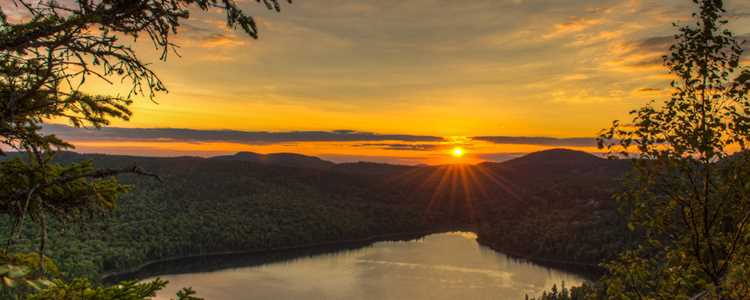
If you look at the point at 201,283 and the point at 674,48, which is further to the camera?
the point at 201,283

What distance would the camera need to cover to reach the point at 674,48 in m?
10.8

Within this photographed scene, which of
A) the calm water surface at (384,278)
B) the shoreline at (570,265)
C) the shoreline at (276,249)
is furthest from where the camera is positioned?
the shoreline at (570,265)

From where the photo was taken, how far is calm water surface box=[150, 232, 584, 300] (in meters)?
104

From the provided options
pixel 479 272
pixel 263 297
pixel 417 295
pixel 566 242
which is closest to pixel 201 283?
pixel 263 297

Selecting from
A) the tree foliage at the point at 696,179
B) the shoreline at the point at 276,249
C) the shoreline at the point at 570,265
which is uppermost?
the tree foliage at the point at 696,179

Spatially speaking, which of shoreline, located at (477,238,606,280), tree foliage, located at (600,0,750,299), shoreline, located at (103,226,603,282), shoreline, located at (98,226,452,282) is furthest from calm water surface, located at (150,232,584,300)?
tree foliage, located at (600,0,750,299)

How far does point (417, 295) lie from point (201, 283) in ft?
149

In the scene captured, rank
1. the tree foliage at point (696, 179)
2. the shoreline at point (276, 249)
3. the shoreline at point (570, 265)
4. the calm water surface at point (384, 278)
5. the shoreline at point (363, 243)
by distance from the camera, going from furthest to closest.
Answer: the shoreline at point (570, 265) → the shoreline at point (363, 243) → the shoreline at point (276, 249) → the calm water surface at point (384, 278) → the tree foliage at point (696, 179)

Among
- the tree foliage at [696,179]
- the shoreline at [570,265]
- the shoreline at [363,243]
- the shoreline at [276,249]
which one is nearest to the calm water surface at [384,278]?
the shoreline at [570,265]

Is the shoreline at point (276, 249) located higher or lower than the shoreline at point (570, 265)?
lower

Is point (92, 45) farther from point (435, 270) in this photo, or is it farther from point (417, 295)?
point (435, 270)

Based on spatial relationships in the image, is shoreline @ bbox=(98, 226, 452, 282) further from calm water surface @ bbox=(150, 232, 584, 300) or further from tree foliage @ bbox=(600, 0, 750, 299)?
tree foliage @ bbox=(600, 0, 750, 299)

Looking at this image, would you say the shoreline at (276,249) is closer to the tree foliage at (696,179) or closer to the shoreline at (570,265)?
the shoreline at (570,265)

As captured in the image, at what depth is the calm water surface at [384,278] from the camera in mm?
103812
